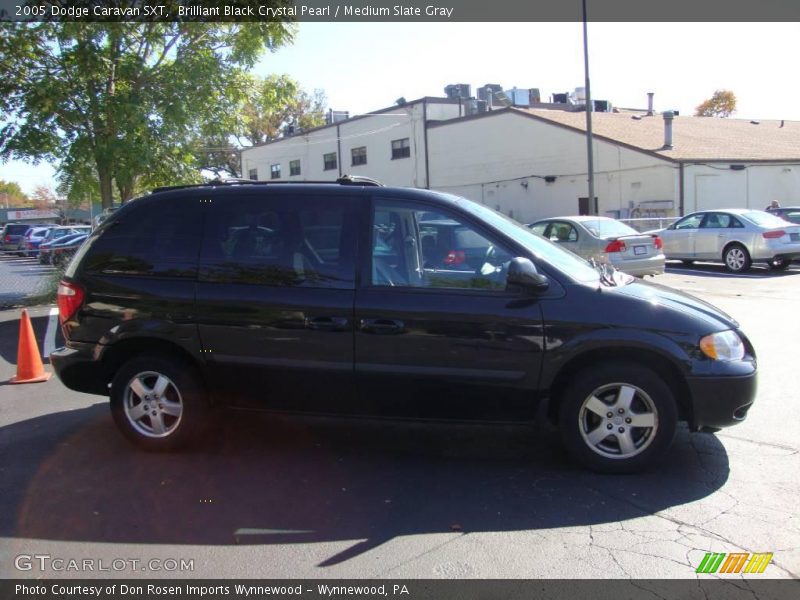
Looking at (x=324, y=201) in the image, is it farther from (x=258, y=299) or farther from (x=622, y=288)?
(x=622, y=288)

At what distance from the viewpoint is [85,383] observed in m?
5.09

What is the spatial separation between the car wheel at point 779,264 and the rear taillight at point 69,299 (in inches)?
598

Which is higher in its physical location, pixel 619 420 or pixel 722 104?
pixel 722 104

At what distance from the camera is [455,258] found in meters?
4.54

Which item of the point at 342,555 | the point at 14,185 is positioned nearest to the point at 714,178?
the point at 342,555

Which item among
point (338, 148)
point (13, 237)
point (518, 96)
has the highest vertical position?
point (518, 96)

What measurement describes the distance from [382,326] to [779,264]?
14715 millimetres

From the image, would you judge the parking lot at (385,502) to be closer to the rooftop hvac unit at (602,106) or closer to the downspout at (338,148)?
the downspout at (338,148)

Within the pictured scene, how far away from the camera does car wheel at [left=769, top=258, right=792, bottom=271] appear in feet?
50.3

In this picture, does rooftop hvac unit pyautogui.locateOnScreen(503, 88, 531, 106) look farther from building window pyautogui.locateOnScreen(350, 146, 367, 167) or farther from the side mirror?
the side mirror

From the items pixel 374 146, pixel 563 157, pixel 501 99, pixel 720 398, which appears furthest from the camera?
pixel 501 99

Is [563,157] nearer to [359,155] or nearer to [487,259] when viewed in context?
[359,155]

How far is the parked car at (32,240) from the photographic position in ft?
109

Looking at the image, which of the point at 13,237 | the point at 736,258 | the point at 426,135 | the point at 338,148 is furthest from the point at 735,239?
the point at 13,237
